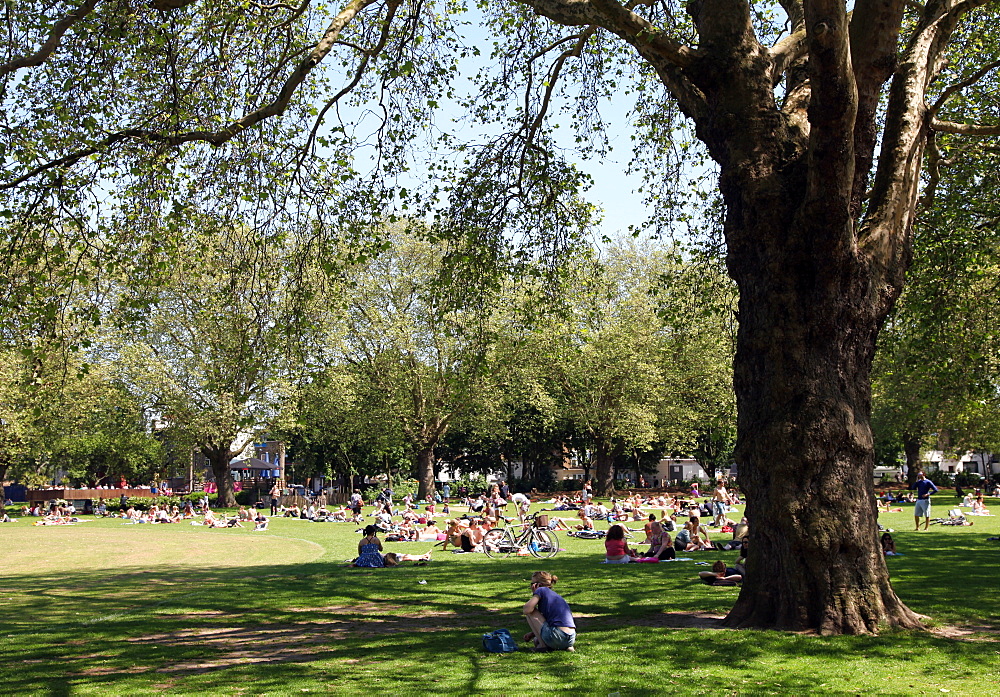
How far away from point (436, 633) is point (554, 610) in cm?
225

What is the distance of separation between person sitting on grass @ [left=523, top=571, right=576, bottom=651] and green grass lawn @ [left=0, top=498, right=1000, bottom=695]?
8.2 inches

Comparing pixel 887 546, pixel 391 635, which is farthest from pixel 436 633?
pixel 887 546

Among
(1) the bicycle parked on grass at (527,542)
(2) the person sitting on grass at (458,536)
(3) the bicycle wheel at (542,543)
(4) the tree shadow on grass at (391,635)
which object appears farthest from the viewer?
(2) the person sitting on grass at (458,536)

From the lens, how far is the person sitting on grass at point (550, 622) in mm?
9641

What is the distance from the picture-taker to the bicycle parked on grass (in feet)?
73.8

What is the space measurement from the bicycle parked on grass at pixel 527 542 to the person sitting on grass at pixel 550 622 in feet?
40.2

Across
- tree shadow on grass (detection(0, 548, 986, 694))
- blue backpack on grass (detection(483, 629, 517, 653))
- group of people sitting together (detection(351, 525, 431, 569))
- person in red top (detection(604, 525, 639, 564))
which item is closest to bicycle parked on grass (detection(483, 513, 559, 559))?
person in red top (detection(604, 525, 639, 564))

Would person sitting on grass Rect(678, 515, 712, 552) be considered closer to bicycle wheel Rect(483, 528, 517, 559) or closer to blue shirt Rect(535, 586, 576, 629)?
bicycle wheel Rect(483, 528, 517, 559)

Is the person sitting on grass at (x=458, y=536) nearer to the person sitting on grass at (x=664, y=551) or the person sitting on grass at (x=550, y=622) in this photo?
the person sitting on grass at (x=664, y=551)

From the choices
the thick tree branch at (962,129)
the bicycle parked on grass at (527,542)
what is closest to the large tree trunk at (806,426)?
the thick tree branch at (962,129)

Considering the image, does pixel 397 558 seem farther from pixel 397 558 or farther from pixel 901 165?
pixel 901 165

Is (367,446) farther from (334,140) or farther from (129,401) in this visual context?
(334,140)

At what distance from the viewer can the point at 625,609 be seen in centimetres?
1270

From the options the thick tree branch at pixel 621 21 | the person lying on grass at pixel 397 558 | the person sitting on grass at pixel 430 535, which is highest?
the thick tree branch at pixel 621 21
